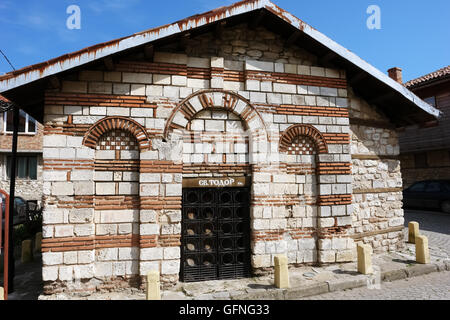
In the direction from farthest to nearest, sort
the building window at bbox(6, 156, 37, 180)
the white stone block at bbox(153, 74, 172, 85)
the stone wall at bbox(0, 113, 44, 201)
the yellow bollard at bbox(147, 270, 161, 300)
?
Answer: the building window at bbox(6, 156, 37, 180) < the stone wall at bbox(0, 113, 44, 201) < the white stone block at bbox(153, 74, 172, 85) < the yellow bollard at bbox(147, 270, 161, 300)

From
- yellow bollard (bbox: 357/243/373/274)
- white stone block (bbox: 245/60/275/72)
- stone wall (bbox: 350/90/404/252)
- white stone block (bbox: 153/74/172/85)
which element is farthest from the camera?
stone wall (bbox: 350/90/404/252)

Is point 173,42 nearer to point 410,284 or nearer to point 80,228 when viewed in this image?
point 80,228

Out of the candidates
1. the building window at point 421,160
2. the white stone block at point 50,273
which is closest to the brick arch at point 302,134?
the white stone block at point 50,273

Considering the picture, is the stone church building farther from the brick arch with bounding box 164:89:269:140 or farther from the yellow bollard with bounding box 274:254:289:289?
the yellow bollard with bounding box 274:254:289:289

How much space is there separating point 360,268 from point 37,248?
30.4 feet

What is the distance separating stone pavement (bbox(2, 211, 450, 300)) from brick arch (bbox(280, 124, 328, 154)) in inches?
111

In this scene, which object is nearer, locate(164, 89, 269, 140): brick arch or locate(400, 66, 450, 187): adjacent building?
locate(164, 89, 269, 140): brick arch

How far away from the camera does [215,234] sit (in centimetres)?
583

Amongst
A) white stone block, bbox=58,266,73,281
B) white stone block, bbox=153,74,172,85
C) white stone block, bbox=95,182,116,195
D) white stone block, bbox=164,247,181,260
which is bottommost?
white stone block, bbox=58,266,73,281

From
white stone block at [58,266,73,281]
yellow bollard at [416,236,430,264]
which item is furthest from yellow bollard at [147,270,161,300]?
yellow bollard at [416,236,430,264]

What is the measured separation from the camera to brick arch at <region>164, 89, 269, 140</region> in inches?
223

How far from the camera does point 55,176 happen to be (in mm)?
5113

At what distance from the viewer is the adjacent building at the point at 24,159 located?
15.4m

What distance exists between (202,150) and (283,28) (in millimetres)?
3534
